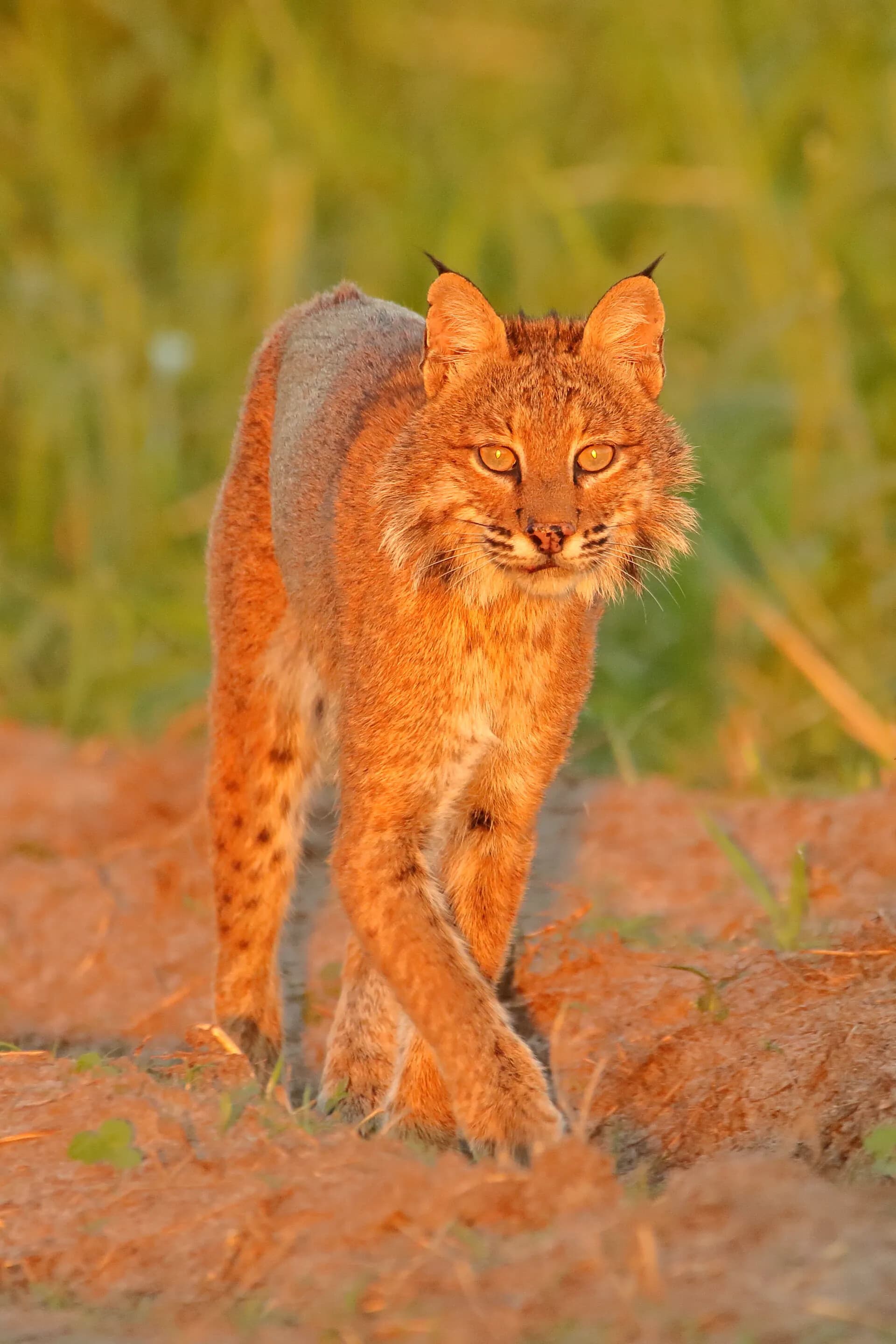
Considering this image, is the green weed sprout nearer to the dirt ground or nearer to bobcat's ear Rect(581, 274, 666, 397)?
→ the dirt ground

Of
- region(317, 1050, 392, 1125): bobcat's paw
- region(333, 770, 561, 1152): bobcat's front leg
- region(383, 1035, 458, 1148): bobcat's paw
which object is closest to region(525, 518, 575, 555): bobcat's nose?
region(333, 770, 561, 1152): bobcat's front leg

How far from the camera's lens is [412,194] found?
10469mm

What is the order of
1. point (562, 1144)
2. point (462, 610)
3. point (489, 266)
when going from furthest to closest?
point (489, 266) → point (462, 610) → point (562, 1144)

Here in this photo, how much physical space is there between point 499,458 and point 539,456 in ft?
0.27

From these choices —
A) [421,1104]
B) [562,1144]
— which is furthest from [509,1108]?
[562,1144]

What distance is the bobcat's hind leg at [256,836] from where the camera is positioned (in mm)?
5078

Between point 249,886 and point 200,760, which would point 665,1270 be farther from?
point 200,760

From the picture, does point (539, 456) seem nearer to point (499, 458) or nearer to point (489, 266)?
point (499, 458)

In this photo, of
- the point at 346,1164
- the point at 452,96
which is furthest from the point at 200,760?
the point at 452,96

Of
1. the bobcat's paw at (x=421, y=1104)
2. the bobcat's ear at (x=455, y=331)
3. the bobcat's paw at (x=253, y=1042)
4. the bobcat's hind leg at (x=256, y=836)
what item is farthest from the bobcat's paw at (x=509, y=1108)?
the bobcat's ear at (x=455, y=331)

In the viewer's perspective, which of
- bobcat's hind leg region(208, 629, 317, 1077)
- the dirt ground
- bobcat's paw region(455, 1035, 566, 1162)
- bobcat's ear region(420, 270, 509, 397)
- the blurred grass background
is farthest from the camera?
the blurred grass background

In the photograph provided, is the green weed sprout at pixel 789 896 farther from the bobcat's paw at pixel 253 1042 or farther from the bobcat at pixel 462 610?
the bobcat's paw at pixel 253 1042

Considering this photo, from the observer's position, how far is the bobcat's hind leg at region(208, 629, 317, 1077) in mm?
5078

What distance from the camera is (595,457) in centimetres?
407
